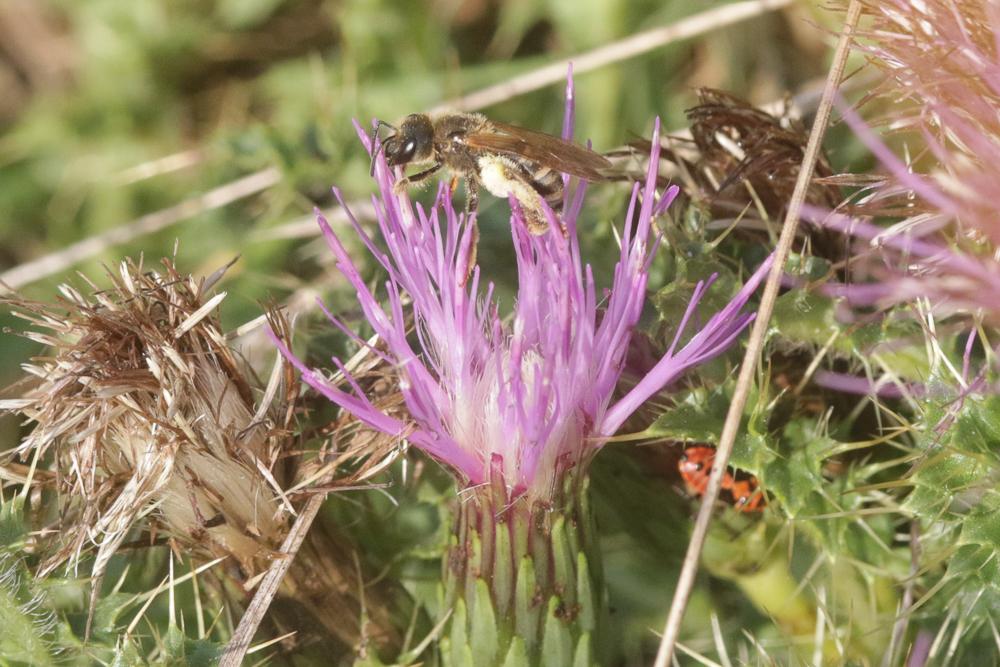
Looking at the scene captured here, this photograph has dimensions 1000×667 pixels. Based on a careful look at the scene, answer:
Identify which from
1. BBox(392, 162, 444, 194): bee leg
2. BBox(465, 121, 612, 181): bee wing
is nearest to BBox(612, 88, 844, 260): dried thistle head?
BBox(465, 121, 612, 181): bee wing

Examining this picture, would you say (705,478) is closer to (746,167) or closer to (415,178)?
(746,167)

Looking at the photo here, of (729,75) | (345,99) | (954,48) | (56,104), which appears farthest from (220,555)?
(56,104)

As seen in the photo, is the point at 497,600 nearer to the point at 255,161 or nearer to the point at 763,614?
the point at 763,614

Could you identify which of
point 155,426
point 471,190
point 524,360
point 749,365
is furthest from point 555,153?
point 155,426

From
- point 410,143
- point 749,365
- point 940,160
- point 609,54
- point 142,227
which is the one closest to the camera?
point 749,365

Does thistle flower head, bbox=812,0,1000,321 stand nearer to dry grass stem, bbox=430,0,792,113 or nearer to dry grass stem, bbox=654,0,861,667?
dry grass stem, bbox=654,0,861,667

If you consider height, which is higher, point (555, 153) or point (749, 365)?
point (555, 153)

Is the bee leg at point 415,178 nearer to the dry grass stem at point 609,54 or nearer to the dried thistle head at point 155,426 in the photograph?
the dried thistle head at point 155,426
